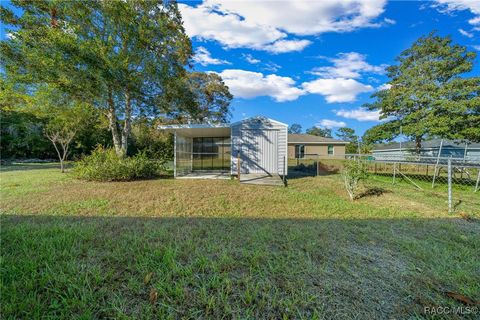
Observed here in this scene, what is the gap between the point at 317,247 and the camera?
265 centimetres

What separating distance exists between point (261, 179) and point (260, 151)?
1480 mm

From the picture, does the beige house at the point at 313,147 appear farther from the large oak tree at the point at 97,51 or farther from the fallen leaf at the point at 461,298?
the fallen leaf at the point at 461,298

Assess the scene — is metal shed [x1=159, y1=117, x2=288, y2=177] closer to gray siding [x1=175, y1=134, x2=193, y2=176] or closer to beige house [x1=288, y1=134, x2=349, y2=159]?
Answer: gray siding [x1=175, y1=134, x2=193, y2=176]

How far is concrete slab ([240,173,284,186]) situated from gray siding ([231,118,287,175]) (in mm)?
459

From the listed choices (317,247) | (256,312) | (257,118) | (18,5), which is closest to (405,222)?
(317,247)

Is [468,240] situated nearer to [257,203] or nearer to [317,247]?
[317,247]

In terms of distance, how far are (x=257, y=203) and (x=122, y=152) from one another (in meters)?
7.24

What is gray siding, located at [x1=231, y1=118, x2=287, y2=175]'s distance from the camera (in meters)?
9.33

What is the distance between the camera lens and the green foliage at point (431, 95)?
1038cm

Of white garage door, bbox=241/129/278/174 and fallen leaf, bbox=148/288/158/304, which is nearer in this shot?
fallen leaf, bbox=148/288/158/304

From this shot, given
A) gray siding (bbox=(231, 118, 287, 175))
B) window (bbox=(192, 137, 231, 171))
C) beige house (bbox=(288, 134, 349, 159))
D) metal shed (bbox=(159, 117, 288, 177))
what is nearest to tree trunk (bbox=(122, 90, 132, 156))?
metal shed (bbox=(159, 117, 288, 177))

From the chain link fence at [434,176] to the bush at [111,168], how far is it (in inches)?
293

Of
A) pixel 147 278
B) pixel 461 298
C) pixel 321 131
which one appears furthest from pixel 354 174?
pixel 321 131

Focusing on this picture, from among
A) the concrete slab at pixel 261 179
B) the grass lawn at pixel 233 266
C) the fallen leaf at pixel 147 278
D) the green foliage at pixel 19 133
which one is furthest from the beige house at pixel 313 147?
the green foliage at pixel 19 133
